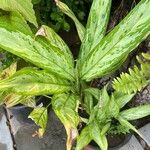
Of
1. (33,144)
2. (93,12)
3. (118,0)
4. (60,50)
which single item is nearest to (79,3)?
(118,0)

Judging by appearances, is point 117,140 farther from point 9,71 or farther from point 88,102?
point 9,71

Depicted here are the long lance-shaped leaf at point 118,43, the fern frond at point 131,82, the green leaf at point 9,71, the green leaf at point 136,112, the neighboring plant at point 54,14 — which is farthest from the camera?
the neighboring plant at point 54,14

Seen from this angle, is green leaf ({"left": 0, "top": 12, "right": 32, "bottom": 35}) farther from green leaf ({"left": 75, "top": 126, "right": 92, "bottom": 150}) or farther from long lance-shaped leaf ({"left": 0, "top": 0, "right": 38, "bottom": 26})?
green leaf ({"left": 75, "top": 126, "right": 92, "bottom": 150})

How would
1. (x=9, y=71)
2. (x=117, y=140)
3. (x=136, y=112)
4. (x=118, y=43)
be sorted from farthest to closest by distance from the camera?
(x=117, y=140) < (x=9, y=71) < (x=136, y=112) < (x=118, y=43)

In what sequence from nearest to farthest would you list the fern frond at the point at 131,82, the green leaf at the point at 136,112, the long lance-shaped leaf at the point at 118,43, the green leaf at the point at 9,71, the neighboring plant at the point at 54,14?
1. the long lance-shaped leaf at the point at 118,43
2. the fern frond at the point at 131,82
3. the green leaf at the point at 136,112
4. the green leaf at the point at 9,71
5. the neighboring plant at the point at 54,14

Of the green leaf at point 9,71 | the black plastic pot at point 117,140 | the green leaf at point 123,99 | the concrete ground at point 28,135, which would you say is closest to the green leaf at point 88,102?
the green leaf at point 123,99

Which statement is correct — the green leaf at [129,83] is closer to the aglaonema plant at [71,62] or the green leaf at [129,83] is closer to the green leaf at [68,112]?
the aglaonema plant at [71,62]

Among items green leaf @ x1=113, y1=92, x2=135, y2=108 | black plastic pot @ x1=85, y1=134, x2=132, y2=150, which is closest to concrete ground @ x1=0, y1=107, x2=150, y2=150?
black plastic pot @ x1=85, y1=134, x2=132, y2=150

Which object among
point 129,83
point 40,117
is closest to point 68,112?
point 40,117
